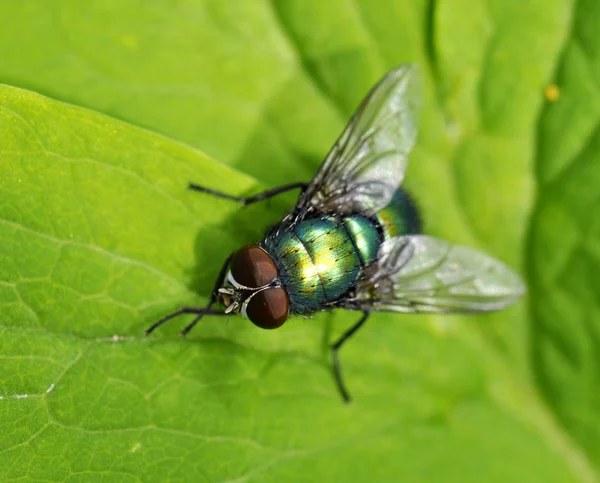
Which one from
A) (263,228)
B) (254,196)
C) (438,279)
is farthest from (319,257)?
(438,279)

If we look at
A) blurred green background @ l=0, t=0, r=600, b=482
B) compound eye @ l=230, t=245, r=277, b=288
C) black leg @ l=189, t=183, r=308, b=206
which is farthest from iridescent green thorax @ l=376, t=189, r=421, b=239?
compound eye @ l=230, t=245, r=277, b=288

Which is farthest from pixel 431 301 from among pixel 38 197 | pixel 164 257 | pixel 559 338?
pixel 38 197

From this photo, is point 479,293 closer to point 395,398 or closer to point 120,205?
point 395,398

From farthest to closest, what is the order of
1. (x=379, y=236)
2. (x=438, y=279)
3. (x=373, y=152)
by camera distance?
1. (x=373, y=152)
2. (x=438, y=279)
3. (x=379, y=236)

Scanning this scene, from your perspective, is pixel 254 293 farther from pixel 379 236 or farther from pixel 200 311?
pixel 379 236

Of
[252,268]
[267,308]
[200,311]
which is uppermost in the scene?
[252,268]

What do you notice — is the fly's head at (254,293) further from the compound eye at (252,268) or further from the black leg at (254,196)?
the black leg at (254,196)

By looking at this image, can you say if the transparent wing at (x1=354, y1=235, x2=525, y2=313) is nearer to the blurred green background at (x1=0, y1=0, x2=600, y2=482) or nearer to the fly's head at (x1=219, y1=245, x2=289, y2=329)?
the blurred green background at (x1=0, y1=0, x2=600, y2=482)
